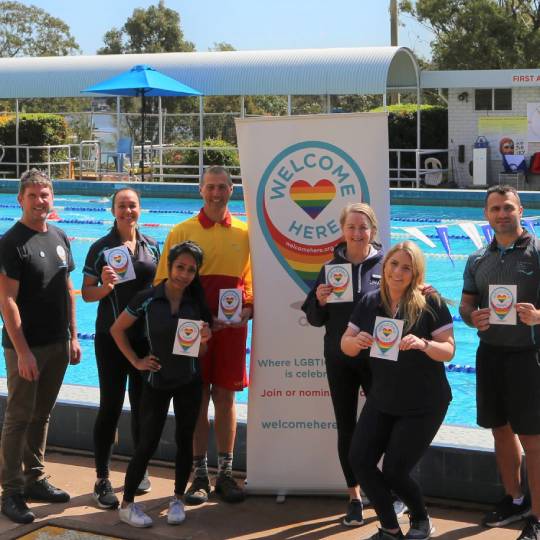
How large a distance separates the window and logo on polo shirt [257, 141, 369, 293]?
19.1 m

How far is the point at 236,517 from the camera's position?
15.8ft

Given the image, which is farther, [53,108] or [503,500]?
[53,108]

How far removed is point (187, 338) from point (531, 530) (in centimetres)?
180

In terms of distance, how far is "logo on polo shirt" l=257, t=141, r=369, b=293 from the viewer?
16.5 ft

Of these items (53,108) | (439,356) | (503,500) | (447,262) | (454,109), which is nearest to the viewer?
(439,356)

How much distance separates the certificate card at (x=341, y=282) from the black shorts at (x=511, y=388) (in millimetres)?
689

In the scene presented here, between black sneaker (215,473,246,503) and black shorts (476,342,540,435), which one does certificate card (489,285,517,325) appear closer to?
black shorts (476,342,540,435)

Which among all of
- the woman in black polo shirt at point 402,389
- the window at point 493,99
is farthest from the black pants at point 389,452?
the window at point 493,99

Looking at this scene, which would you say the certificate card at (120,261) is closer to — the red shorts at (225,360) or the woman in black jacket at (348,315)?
the red shorts at (225,360)

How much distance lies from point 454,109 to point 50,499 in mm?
20260

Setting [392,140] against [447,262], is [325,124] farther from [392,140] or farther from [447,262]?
[392,140]

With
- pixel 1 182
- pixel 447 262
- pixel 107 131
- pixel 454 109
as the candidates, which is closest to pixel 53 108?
pixel 107 131

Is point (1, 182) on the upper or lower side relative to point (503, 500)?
upper

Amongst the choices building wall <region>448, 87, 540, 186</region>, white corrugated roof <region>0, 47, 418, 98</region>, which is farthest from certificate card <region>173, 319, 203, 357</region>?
building wall <region>448, 87, 540, 186</region>
